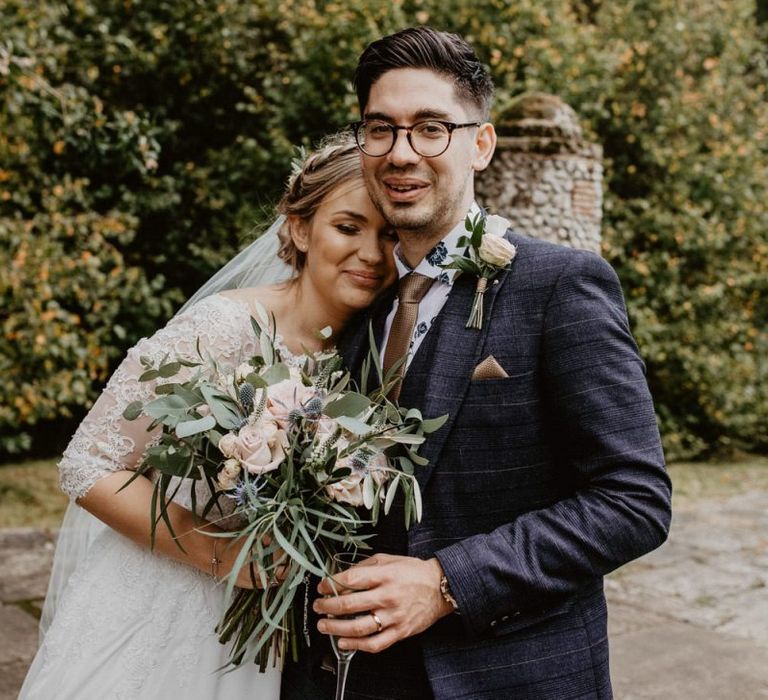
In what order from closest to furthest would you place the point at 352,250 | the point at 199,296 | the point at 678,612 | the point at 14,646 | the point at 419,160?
the point at 419,160 < the point at 352,250 < the point at 199,296 < the point at 14,646 < the point at 678,612

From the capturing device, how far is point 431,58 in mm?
2000

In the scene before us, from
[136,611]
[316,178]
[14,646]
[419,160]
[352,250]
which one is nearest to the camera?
[419,160]

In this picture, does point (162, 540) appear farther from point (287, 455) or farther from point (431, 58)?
point (431, 58)

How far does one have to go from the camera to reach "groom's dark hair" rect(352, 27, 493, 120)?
2.00 m

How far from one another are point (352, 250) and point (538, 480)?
857mm

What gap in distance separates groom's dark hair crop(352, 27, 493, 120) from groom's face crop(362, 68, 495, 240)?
2cm

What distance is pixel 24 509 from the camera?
6.86m

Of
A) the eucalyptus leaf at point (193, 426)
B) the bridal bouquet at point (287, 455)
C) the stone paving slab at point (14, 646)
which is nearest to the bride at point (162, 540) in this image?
the bridal bouquet at point (287, 455)

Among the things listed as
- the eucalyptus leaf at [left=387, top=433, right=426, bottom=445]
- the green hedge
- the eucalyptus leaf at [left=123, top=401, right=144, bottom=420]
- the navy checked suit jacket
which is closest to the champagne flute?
the navy checked suit jacket

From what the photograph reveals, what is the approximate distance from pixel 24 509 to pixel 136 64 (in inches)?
160

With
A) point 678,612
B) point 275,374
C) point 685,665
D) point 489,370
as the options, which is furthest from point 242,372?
point 678,612

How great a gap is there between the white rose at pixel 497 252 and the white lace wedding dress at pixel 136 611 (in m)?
0.72

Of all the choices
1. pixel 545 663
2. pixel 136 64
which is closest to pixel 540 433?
pixel 545 663

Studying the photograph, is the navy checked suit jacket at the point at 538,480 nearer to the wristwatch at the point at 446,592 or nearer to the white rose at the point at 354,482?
the wristwatch at the point at 446,592
